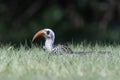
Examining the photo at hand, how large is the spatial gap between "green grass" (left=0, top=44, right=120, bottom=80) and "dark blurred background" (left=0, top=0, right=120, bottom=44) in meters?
→ 7.76

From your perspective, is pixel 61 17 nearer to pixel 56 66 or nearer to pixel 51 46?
pixel 51 46

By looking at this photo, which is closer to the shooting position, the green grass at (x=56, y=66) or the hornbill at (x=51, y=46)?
the green grass at (x=56, y=66)

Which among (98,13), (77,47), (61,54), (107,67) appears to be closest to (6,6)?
(98,13)

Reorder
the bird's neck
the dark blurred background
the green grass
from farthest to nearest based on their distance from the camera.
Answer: the dark blurred background → the bird's neck → the green grass

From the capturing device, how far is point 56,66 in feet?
23.0

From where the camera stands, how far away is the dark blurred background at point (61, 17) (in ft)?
53.1

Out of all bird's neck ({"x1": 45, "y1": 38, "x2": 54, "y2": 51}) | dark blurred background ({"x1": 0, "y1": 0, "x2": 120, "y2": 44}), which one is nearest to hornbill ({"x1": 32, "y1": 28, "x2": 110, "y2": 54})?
bird's neck ({"x1": 45, "y1": 38, "x2": 54, "y2": 51})

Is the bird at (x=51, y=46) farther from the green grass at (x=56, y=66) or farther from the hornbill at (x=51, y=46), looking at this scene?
the green grass at (x=56, y=66)

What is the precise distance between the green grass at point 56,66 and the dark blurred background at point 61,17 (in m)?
7.76

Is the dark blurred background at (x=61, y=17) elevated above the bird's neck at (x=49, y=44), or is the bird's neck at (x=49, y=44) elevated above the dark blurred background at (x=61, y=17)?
Result: the bird's neck at (x=49, y=44)

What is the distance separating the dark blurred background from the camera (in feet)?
53.1

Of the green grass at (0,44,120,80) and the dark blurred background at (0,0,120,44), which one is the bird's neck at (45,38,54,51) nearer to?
the green grass at (0,44,120,80)

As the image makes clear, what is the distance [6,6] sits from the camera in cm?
1745

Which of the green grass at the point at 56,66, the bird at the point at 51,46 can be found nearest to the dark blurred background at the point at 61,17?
the bird at the point at 51,46
